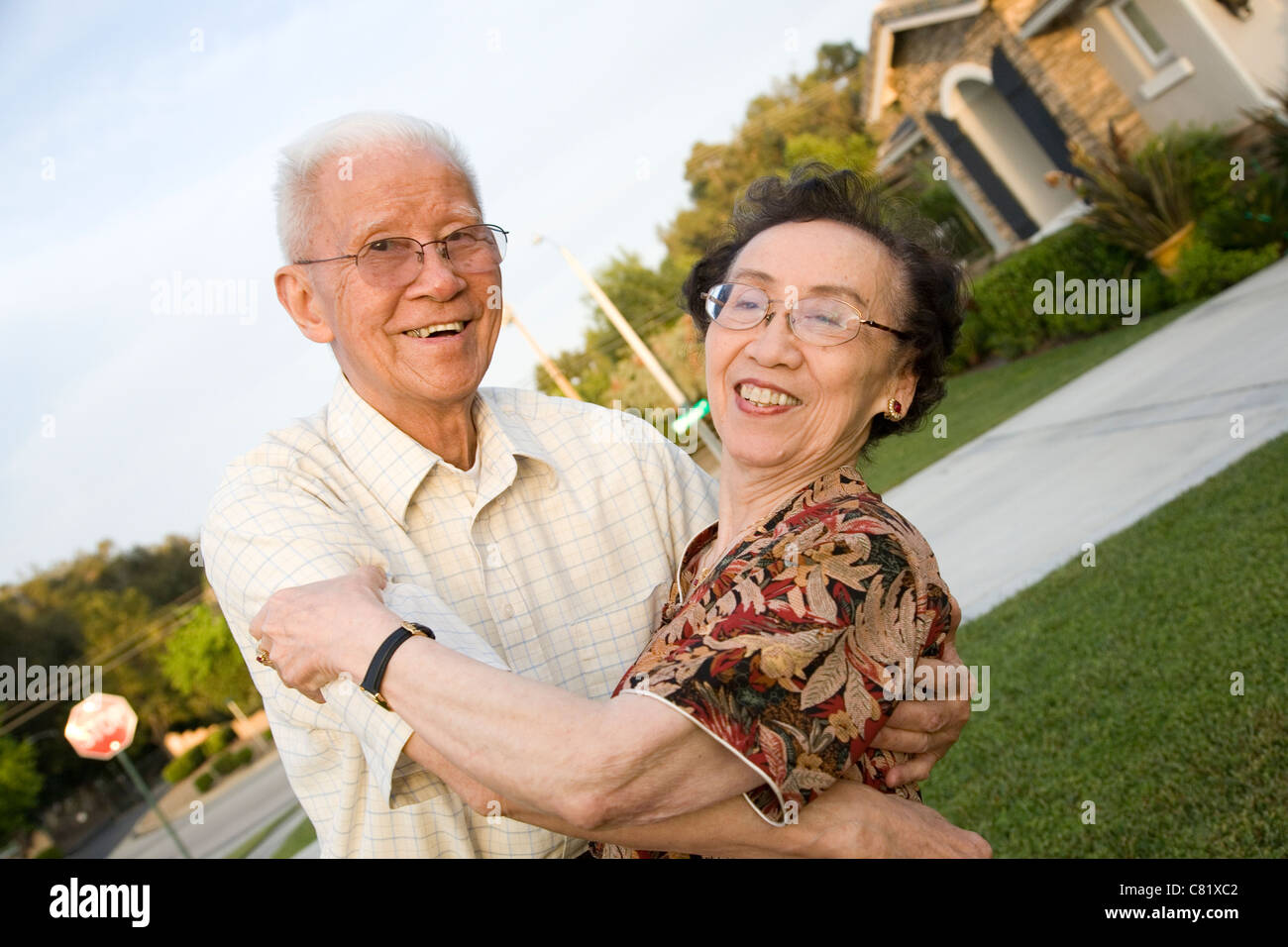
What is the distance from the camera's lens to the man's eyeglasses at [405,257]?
7.78 ft

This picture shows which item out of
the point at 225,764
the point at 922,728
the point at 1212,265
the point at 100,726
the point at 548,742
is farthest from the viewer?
the point at 225,764

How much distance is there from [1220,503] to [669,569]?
16.0 feet

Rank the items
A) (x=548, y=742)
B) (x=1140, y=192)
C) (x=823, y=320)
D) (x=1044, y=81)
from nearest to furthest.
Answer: (x=548, y=742), (x=823, y=320), (x=1140, y=192), (x=1044, y=81)

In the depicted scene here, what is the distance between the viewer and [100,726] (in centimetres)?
1066

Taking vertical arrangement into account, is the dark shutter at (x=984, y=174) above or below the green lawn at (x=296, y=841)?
above

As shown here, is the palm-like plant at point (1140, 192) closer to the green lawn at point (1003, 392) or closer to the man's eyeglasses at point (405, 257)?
the green lawn at point (1003, 392)

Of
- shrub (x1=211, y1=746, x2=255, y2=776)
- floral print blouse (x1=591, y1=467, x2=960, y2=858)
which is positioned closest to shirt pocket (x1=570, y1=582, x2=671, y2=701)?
floral print blouse (x1=591, y1=467, x2=960, y2=858)

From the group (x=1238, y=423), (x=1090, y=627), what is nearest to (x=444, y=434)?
(x=1090, y=627)

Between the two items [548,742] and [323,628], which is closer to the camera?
[548,742]

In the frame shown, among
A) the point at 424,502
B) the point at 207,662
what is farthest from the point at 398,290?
the point at 207,662

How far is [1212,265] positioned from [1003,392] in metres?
2.95

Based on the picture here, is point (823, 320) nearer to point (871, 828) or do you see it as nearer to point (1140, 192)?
point (871, 828)

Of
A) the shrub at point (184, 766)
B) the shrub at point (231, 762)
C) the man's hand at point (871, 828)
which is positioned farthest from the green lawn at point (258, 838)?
the shrub at point (184, 766)

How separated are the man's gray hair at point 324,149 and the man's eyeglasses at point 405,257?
0.09 meters
